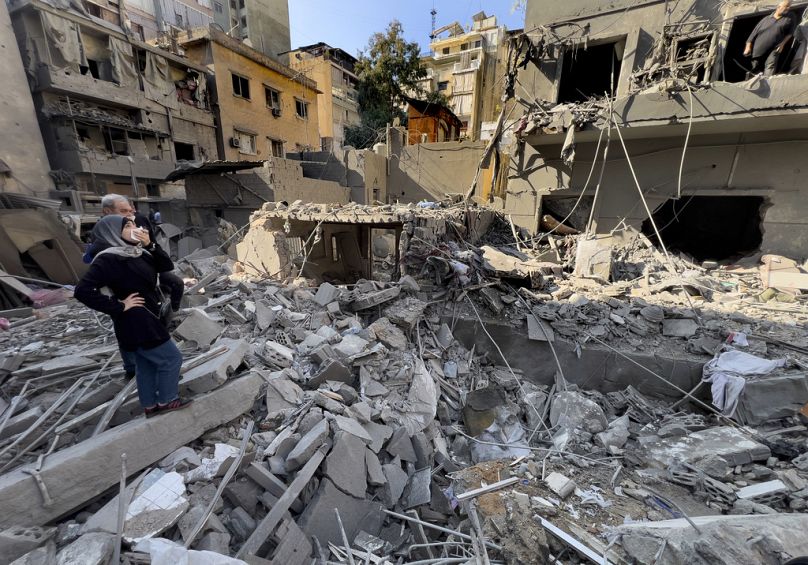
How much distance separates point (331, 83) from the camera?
26422mm

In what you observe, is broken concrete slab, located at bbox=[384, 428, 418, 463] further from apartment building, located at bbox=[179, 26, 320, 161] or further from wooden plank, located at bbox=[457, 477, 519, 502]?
→ apartment building, located at bbox=[179, 26, 320, 161]

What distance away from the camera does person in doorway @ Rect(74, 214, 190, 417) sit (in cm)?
245

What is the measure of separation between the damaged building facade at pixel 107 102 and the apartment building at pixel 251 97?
922 millimetres

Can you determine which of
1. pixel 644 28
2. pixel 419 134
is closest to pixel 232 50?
pixel 419 134

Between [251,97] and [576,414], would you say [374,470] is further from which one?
[251,97]

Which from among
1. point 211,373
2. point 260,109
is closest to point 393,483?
point 211,373

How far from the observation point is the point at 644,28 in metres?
8.77

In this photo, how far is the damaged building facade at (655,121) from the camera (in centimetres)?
774

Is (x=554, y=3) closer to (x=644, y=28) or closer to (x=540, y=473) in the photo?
(x=644, y=28)

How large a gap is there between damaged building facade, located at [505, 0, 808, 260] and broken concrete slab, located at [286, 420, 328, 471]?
821 centimetres

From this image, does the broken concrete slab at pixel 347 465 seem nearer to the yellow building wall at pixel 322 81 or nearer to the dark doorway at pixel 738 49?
the dark doorway at pixel 738 49

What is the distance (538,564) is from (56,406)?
434 centimetres

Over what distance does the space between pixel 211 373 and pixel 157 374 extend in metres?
0.48

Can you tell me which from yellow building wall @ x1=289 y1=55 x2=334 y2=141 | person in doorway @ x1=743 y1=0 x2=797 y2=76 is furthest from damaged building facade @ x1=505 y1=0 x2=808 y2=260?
yellow building wall @ x1=289 y1=55 x2=334 y2=141
